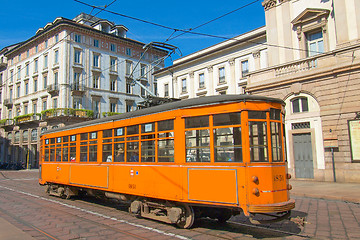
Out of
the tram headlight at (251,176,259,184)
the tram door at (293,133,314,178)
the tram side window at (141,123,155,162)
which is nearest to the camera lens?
the tram headlight at (251,176,259,184)

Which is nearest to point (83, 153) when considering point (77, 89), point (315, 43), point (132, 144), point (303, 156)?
point (132, 144)

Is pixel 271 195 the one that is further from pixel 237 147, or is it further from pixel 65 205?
→ pixel 65 205

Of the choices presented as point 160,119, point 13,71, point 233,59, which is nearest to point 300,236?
point 160,119

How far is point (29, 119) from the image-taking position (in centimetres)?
4194

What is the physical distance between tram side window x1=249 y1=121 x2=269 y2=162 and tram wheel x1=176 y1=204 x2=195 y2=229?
1798 millimetres

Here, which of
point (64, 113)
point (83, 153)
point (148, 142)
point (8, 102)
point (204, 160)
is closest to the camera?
point (204, 160)

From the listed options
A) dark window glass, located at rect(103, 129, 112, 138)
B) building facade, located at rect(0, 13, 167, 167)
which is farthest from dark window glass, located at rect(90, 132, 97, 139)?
building facade, located at rect(0, 13, 167, 167)

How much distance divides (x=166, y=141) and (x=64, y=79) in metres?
34.6

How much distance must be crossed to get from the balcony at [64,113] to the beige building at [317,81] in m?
24.2

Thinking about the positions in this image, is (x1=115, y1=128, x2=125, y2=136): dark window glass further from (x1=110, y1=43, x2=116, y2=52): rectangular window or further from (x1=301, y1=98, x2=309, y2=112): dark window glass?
(x1=110, y1=43, x2=116, y2=52): rectangular window

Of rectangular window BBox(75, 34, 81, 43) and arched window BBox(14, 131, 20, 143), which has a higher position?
rectangular window BBox(75, 34, 81, 43)

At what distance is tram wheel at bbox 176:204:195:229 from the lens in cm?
672

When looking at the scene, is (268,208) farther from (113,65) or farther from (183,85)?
(113,65)

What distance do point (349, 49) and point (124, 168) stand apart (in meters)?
13.7
